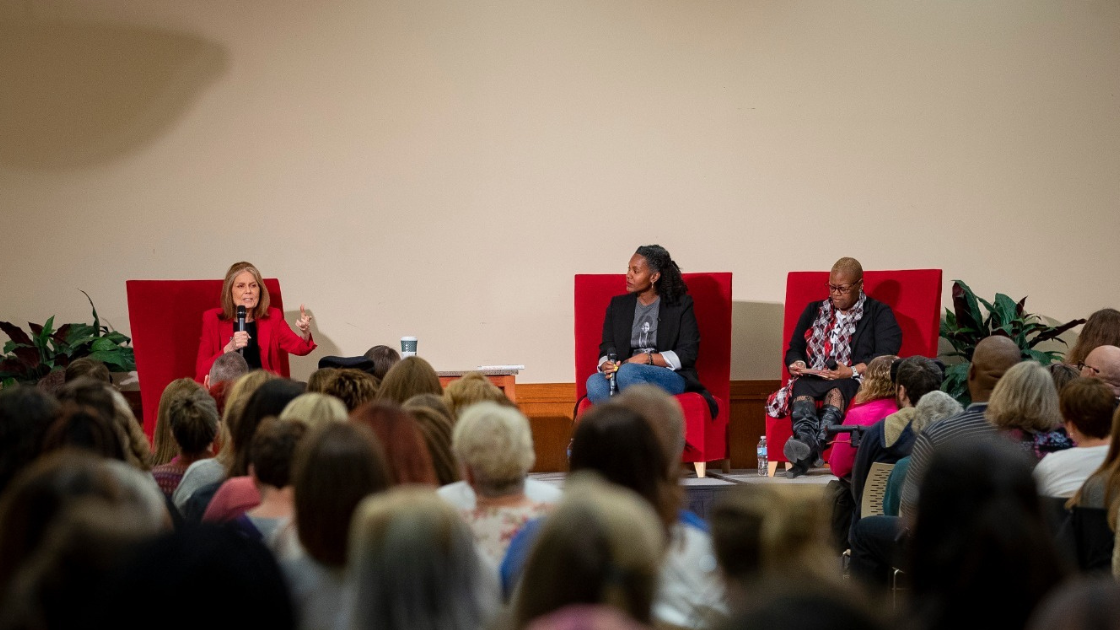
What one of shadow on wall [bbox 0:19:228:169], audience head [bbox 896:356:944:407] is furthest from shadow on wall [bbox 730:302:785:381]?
shadow on wall [bbox 0:19:228:169]

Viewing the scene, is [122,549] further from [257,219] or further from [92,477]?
[257,219]

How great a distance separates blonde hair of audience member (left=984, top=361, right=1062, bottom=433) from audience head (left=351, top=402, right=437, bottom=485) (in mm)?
1528

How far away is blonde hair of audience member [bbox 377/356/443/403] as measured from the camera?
3408 millimetres

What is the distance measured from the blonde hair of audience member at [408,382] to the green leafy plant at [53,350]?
2973mm

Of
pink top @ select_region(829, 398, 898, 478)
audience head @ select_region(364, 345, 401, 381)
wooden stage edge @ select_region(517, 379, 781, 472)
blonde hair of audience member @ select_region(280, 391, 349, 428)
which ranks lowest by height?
wooden stage edge @ select_region(517, 379, 781, 472)

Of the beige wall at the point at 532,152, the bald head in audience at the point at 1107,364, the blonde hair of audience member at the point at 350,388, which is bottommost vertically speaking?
the bald head in audience at the point at 1107,364

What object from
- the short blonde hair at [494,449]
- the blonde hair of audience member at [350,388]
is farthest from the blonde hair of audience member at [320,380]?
the short blonde hair at [494,449]

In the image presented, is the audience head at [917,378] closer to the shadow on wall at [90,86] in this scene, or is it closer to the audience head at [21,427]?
the audience head at [21,427]

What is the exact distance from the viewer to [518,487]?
2.15m

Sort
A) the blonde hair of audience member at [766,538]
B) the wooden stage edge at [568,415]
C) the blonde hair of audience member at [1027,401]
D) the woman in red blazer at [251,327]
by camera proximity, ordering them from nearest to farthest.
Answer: the blonde hair of audience member at [766,538] < the blonde hair of audience member at [1027,401] < the woman in red blazer at [251,327] < the wooden stage edge at [568,415]

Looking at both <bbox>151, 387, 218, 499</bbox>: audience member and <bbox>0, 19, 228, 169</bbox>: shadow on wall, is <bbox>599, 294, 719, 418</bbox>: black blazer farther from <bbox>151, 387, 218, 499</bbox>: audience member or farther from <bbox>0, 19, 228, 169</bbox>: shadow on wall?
<bbox>151, 387, 218, 499</bbox>: audience member

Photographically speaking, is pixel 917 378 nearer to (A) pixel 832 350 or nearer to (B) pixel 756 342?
(A) pixel 832 350

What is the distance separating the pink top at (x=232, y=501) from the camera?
7.63ft

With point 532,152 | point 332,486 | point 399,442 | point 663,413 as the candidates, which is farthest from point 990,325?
point 332,486
